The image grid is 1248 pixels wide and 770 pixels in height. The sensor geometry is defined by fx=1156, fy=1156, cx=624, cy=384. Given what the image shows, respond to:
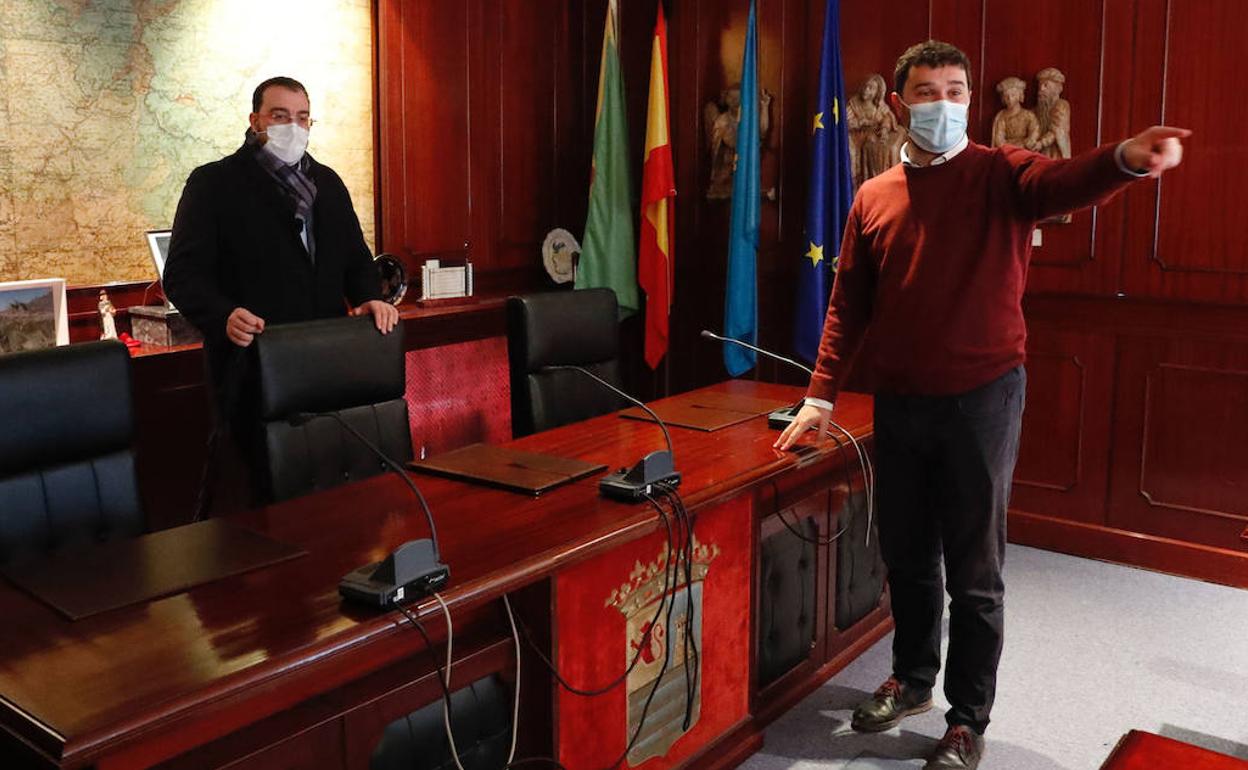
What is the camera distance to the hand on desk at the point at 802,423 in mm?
2553

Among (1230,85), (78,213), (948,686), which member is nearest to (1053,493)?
(1230,85)

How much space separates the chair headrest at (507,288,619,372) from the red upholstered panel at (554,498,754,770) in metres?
0.89

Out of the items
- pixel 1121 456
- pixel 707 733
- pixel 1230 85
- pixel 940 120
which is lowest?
pixel 707 733

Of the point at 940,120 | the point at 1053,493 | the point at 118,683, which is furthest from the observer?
the point at 1053,493

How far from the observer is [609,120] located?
191 inches

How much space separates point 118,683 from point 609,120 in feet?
12.6

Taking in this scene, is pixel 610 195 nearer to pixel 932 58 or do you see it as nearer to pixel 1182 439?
pixel 1182 439

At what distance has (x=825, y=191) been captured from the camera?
4.38 m

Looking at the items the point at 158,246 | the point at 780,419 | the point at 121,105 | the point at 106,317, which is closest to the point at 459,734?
the point at 780,419

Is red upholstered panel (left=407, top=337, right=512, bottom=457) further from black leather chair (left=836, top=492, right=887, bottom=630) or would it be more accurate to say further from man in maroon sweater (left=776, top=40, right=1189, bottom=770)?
man in maroon sweater (left=776, top=40, right=1189, bottom=770)

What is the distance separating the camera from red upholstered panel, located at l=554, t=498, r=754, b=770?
203 centimetres

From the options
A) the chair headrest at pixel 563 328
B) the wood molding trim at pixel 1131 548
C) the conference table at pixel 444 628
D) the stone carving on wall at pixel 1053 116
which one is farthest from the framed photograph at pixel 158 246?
the wood molding trim at pixel 1131 548

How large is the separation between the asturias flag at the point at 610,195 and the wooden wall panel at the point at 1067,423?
1696 millimetres

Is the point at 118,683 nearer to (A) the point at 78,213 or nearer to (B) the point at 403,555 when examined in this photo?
(B) the point at 403,555
